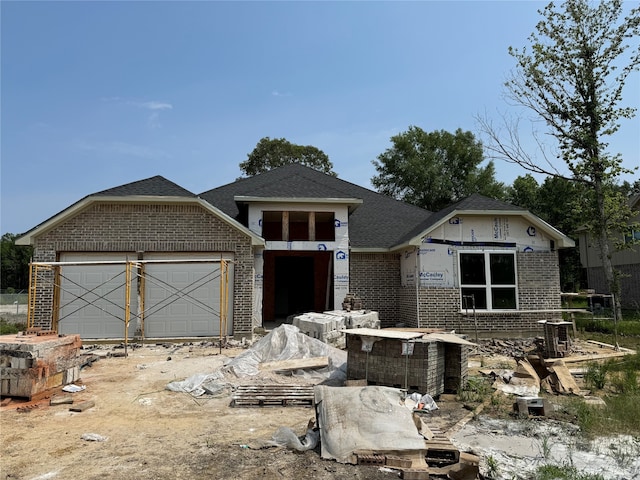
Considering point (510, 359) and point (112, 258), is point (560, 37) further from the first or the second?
point (112, 258)

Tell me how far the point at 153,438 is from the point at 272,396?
214cm

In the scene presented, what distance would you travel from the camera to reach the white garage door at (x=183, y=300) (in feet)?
45.9

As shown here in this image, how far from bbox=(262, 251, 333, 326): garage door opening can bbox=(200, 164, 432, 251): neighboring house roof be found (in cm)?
264

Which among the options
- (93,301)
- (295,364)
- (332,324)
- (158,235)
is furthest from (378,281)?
(93,301)

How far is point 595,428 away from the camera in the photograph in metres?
5.64

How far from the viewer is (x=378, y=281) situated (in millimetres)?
17125

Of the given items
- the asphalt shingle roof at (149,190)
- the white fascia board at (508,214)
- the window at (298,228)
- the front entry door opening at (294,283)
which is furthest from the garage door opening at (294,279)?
the asphalt shingle roof at (149,190)

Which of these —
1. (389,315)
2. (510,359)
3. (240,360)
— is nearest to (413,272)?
(389,315)

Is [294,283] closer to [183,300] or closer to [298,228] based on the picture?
[298,228]

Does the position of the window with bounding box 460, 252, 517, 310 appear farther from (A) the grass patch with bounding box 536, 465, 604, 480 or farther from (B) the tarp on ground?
(A) the grass patch with bounding box 536, 465, 604, 480

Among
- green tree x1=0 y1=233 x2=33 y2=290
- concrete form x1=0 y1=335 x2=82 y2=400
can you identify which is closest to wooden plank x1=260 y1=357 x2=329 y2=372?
concrete form x1=0 y1=335 x2=82 y2=400

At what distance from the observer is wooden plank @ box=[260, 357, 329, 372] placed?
9016 millimetres

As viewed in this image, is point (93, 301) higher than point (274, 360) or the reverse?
higher

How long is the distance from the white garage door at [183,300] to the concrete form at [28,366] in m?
6.03
